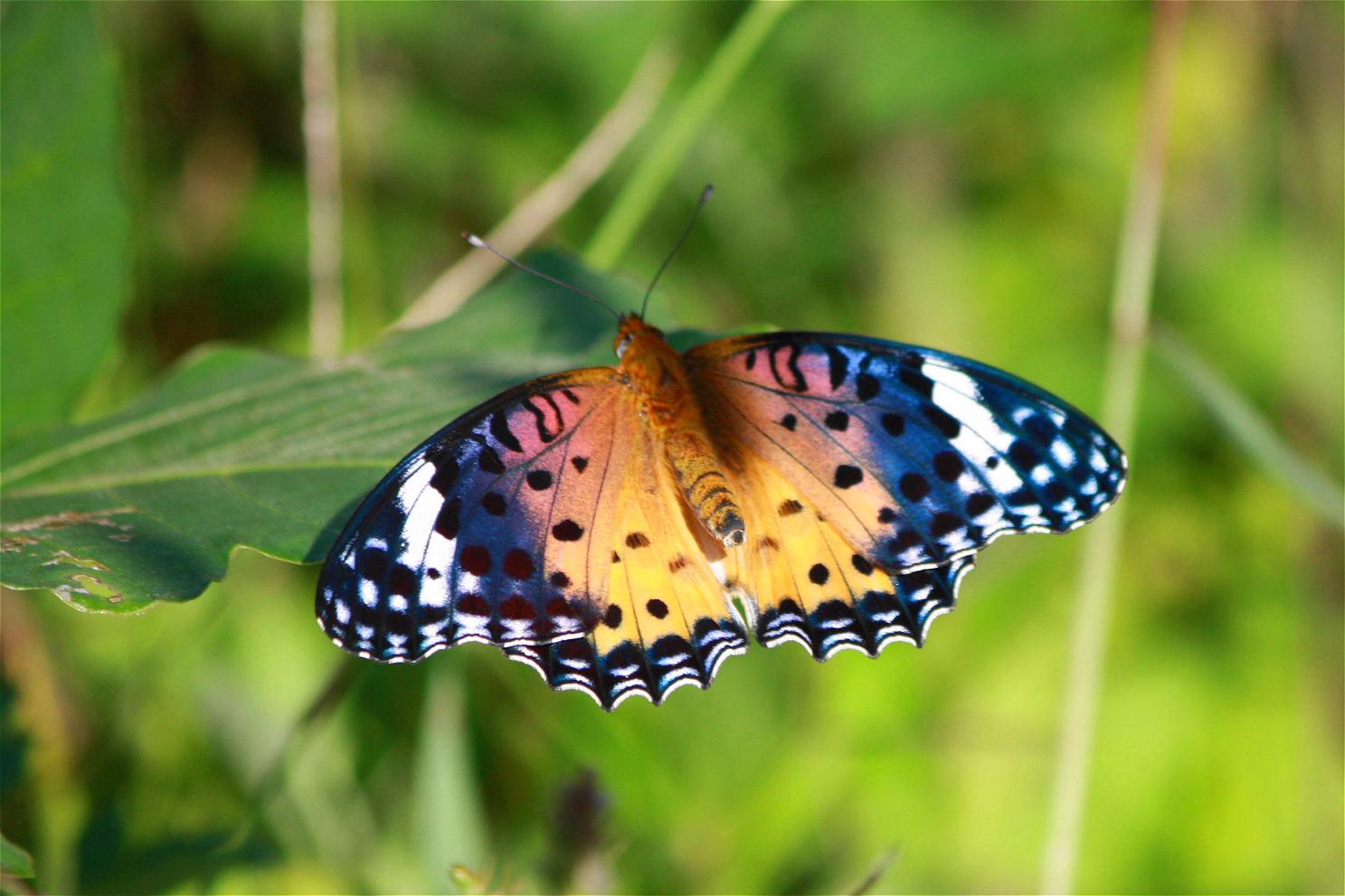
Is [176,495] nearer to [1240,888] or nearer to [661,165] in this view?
[661,165]

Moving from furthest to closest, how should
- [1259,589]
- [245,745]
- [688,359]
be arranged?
1. [1259,589]
2. [245,745]
3. [688,359]

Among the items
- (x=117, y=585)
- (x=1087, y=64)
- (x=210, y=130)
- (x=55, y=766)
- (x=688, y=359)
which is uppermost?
(x=1087, y=64)

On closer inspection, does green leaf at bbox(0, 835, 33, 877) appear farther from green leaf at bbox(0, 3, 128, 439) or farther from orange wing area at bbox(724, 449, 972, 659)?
orange wing area at bbox(724, 449, 972, 659)

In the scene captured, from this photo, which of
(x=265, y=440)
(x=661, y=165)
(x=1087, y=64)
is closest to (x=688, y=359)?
(x=661, y=165)

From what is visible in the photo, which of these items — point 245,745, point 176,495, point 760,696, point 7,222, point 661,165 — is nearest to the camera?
point 176,495

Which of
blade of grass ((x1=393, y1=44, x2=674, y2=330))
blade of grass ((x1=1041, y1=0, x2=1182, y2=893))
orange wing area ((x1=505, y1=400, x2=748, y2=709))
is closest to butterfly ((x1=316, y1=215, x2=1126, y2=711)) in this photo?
orange wing area ((x1=505, y1=400, x2=748, y2=709))

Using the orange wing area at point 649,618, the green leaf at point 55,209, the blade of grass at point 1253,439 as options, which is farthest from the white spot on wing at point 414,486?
the blade of grass at point 1253,439

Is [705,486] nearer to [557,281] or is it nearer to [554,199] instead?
[557,281]
